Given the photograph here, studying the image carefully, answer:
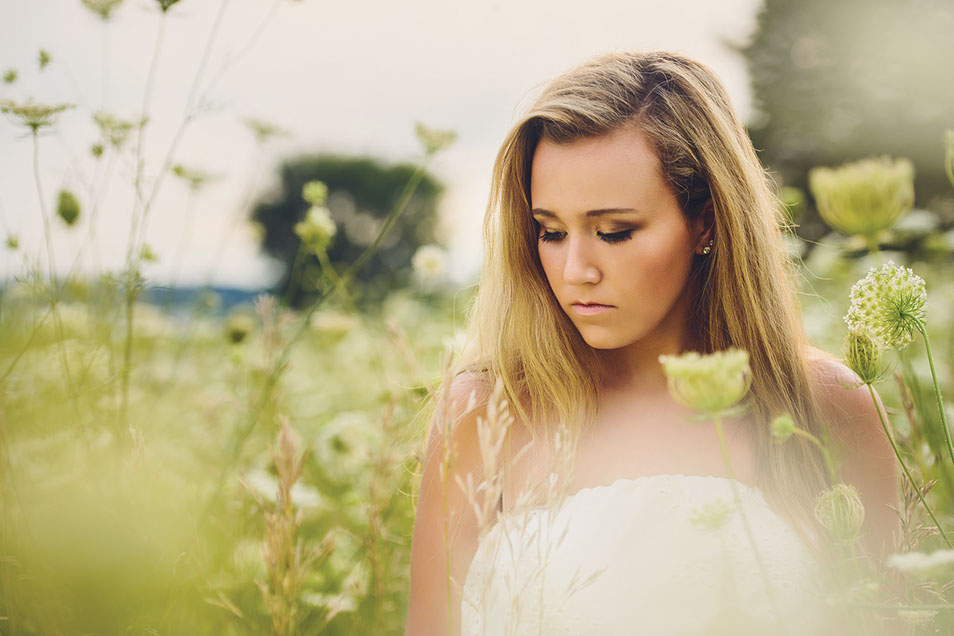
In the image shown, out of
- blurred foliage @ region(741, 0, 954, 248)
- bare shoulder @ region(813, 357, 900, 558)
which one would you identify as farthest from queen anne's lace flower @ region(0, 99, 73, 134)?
blurred foliage @ region(741, 0, 954, 248)

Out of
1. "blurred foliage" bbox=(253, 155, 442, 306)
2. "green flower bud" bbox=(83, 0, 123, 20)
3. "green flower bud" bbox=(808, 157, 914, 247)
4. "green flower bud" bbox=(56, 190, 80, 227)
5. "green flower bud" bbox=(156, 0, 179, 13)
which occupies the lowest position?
"blurred foliage" bbox=(253, 155, 442, 306)

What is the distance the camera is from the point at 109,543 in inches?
17.7

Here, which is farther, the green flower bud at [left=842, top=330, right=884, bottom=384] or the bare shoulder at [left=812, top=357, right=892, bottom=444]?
the bare shoulder at [left=812, top=357, right=892, bottom=444]

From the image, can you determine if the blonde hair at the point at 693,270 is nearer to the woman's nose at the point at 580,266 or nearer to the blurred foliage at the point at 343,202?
the woman's nose at the point at 580,266

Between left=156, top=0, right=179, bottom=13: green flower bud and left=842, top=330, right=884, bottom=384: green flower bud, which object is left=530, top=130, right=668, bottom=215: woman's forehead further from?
left=156, top=0, right=179, bottom=13: green flower bud

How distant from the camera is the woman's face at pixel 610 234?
3.81ft

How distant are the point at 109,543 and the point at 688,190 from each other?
108 centimetres

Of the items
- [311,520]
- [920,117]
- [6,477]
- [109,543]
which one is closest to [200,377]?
[311,520]

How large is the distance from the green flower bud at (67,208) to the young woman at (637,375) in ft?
2.33

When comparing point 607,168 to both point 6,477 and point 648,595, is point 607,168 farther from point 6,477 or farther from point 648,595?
point 6,477

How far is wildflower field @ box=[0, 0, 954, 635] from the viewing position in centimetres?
53

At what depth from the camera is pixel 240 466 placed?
1503 mm

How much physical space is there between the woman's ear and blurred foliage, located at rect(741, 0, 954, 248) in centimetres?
942

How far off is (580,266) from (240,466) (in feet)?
2.68
